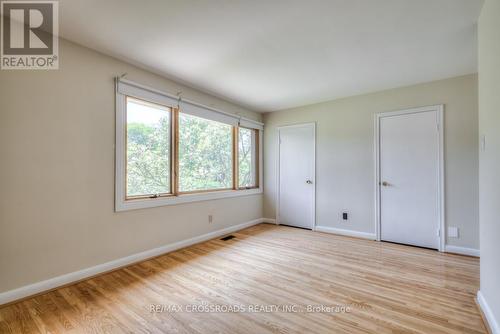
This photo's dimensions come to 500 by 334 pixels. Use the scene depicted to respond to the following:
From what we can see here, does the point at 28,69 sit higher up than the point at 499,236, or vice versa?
the point at 28,69

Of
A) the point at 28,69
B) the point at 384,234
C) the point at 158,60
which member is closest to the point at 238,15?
the point at 158,60

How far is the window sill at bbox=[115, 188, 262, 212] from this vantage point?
2674 millimetres

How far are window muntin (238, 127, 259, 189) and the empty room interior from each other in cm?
47

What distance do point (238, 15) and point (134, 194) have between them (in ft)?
7.41

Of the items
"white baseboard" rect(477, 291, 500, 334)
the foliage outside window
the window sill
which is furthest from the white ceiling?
"white baseboard" rect(477, 291, 500, 334)

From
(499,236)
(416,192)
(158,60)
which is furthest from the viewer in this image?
(416,192)

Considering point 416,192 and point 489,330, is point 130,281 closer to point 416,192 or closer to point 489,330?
point 489,330

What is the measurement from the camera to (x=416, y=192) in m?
3.36

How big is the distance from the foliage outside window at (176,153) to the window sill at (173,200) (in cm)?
8

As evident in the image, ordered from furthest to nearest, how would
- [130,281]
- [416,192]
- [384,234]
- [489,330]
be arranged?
[384,234] < [416,192] < [130,281] < [489,330]

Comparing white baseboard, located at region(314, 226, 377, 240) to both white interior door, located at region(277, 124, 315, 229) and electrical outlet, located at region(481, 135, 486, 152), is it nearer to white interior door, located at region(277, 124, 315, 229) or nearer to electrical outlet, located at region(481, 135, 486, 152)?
white interior door, located at region(277, 124, 315, 229)

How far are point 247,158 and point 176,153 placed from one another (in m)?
1.78

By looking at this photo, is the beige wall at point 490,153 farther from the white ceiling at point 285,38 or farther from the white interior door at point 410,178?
the white interior door at point 410,178

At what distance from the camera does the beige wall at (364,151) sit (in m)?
3.03
